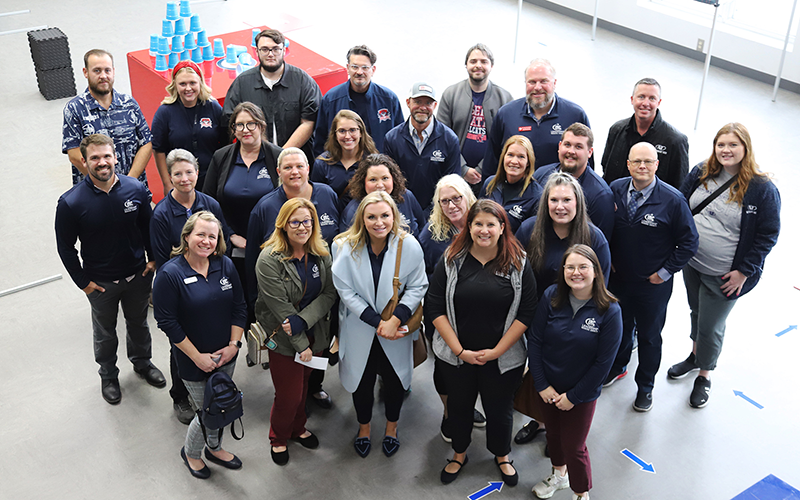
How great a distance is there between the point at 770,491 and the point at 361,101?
3.76 meters

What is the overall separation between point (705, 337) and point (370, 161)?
2.43 meters

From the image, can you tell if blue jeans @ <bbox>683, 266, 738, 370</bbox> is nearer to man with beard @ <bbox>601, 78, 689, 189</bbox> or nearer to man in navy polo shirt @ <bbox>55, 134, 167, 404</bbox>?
man with beard @ <bbox>601, 78, 689, 189</bbox>

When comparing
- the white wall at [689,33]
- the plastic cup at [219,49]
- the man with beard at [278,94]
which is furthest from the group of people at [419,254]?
the white wall at [689,33]

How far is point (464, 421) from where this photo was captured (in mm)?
4285

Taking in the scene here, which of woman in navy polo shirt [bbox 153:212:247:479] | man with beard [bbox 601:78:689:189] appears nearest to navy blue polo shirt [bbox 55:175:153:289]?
woman in navy polo shirt [bbox 153:212:247:479]

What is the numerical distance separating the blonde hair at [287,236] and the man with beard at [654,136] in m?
2.20

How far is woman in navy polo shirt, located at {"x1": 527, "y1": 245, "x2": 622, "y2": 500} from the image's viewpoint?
3713mm

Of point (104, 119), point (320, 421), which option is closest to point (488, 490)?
point (320, 421)

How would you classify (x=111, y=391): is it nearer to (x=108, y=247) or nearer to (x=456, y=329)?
(x=108, y=247)

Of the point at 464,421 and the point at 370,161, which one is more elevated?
the point at 370,161

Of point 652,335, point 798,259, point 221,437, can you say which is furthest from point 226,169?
point 798,259

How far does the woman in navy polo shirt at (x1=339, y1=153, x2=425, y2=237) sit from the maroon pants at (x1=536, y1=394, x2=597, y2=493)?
1.34 metres

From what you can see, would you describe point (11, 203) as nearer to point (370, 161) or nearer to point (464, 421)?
point (370, 161)

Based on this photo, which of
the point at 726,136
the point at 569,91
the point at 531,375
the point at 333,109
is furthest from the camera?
the point at 569,91
